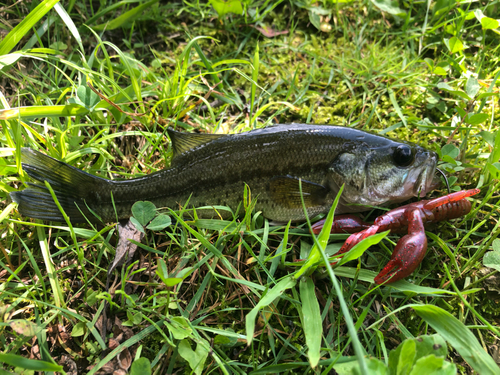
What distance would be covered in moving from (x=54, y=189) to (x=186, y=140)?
1.28 metres

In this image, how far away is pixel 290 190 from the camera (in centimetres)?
329

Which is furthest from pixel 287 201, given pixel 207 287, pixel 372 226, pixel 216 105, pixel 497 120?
pixel 497 120

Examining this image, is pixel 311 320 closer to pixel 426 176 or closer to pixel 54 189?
pixel 426 176

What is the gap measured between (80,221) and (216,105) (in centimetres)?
214

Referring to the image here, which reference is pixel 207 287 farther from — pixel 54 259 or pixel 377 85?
pixel 377 85

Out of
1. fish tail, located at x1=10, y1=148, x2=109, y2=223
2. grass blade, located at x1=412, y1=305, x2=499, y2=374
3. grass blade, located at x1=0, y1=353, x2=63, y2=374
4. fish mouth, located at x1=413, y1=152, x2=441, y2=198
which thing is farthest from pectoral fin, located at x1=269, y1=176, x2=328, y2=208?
grass blade, located at x1=0, y1=353, x2=63, y2=374

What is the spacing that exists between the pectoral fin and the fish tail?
1599 mm

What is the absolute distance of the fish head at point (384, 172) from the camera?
3.20m

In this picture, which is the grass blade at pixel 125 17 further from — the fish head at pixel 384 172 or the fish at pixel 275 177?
the fish head at pixel 384 172

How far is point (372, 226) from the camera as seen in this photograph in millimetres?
3051

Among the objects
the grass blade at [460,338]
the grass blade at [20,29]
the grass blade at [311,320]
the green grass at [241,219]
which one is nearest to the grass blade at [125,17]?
the green grass at [241,219]

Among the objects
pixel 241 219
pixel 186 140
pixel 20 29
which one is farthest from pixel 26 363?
pixel 20 29

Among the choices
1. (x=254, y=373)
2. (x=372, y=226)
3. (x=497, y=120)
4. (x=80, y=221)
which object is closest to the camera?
(x=254, y=373)

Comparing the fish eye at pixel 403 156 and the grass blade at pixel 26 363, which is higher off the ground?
the fish eye at pixel 403 156
